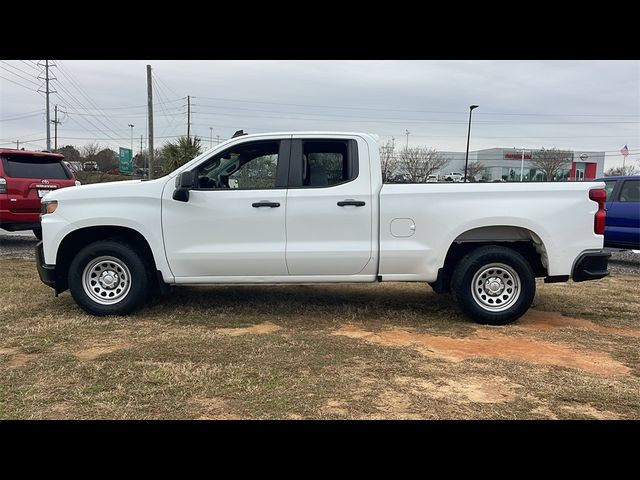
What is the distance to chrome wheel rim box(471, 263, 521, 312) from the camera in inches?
219

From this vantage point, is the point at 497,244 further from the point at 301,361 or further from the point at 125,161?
the point at 125,161

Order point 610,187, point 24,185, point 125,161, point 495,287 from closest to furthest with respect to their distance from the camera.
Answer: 1. point 495,287
2. point 24,185
3. point 610,187
4. point 125,161

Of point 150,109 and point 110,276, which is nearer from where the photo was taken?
point 110,276

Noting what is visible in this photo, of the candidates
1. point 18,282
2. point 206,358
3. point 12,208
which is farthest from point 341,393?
point 12,208

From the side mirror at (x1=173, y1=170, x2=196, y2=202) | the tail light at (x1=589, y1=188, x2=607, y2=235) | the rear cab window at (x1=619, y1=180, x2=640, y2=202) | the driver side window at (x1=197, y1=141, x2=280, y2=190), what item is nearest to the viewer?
the side mirror at (x1=173, y1=170, x2=196, y2=202)

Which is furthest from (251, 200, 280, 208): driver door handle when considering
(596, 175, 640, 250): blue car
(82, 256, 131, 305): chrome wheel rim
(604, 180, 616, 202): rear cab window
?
(604, 180, 616, 202): rear cab window

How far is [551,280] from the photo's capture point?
220 inches

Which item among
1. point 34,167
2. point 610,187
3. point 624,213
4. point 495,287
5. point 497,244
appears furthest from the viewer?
point 610,187

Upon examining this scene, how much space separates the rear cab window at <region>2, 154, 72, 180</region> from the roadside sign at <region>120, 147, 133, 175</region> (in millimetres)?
43518

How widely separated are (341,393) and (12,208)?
8.46m

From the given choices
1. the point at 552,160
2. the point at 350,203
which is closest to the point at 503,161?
the point at 552,160

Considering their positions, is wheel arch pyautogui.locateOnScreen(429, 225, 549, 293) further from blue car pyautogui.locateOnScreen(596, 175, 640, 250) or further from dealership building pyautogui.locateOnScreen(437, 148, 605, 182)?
dealership building pyautogui.locateOnScreen(437, 148, 605, 182)

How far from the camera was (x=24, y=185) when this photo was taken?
9641 millimetres

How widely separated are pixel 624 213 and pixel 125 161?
49.1 m
